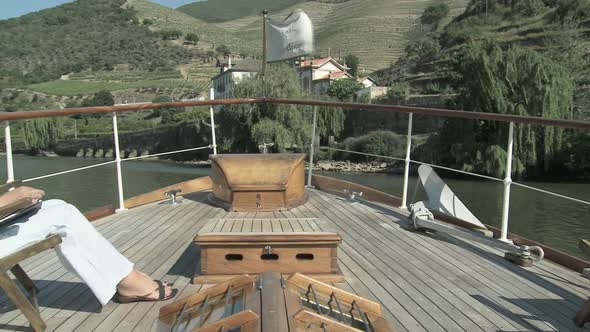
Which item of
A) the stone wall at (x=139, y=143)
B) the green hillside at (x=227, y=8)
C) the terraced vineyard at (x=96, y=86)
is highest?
the green hillside at (x=227, y=8)

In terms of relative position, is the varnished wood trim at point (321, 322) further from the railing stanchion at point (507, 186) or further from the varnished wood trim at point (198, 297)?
the railing stanchion at point (507, 186)

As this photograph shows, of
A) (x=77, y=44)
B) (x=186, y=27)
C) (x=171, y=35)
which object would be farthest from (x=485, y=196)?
(x=77, y=44)

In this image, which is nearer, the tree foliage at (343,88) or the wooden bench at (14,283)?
the wooden bench at (14,283)

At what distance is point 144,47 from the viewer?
114 metres

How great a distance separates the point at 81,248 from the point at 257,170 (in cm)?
214

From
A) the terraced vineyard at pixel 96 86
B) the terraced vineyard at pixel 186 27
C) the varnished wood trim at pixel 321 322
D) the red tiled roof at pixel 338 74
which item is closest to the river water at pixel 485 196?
the varnished wood trim at pixel 321 322

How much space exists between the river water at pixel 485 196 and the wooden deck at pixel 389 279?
11156 mm

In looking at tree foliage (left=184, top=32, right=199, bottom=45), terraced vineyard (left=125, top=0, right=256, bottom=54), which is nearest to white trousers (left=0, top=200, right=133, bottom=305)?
terraced vineyard (left=125, top=0, right=256, bottom=54)

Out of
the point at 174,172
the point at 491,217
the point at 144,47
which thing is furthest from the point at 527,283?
the point at 144,47

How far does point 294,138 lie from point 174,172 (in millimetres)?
9483

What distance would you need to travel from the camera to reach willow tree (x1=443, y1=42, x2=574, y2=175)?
2227cm

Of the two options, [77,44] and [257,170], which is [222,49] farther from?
[257,170]

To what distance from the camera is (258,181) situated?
12.4 feet

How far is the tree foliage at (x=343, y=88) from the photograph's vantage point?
46.7 m
